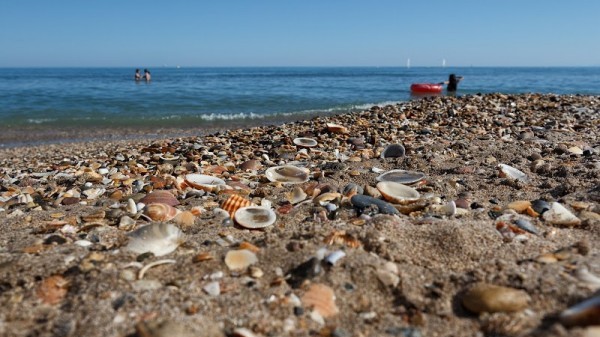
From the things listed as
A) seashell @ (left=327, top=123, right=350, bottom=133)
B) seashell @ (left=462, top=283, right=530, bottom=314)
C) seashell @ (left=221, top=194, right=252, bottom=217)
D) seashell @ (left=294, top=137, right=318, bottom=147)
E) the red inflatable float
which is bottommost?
seashell @ (left=221, top=194, right=252, bottom=217)

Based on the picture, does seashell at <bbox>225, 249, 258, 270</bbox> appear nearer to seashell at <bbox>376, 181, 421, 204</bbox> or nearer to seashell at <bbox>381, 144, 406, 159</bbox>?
seashell at <bbox>376, 181, 421, 204</bbox>

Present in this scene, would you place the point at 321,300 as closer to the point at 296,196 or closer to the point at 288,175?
the point at 296,196

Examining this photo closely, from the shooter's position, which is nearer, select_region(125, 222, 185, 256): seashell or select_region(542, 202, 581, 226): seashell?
select_region(125, 222, 185, 256): seashell

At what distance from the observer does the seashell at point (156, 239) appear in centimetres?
226

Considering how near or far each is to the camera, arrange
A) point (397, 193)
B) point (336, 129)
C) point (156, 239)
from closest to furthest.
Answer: point (156, 239) < point (397, 193) < point (336, 129)

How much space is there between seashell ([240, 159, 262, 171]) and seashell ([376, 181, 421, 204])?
1.71 meters

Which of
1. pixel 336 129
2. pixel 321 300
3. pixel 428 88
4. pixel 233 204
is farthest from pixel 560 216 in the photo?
pixel 428 88

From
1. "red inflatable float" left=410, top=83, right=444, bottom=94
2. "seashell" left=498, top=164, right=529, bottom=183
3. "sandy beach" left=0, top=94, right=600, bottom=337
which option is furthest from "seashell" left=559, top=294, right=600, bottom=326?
"red inflatable float" left=410, top=83, right=444, bottom=94

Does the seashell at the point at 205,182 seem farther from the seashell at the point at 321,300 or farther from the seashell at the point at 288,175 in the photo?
the seashell at the point at 321,300

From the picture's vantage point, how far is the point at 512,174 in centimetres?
377

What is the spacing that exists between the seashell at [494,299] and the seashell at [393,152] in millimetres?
3188

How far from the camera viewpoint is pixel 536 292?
1.71 m

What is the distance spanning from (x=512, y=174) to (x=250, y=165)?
2463 mm

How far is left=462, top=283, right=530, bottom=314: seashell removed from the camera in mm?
1618
